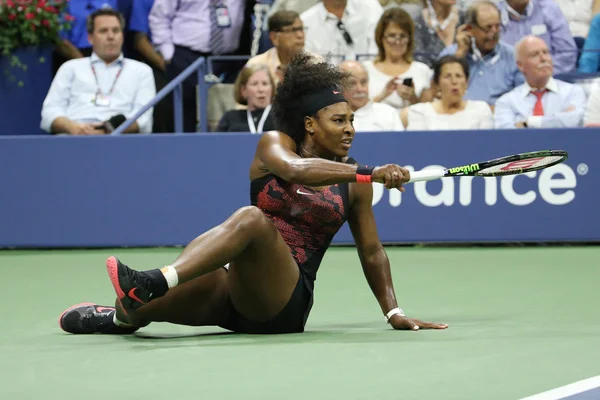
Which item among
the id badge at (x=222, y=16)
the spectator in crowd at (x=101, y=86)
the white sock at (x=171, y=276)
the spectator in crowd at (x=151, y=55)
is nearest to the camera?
the white sock at (x=171, y=276)

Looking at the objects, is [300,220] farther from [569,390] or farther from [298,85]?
[569,390]

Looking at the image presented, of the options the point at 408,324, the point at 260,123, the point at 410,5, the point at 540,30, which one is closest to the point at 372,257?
the point at 408,324

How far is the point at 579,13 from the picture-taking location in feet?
36.2

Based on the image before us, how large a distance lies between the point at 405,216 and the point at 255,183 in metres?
4.30

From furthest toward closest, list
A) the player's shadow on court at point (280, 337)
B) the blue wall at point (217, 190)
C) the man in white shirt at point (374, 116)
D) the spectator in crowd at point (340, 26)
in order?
the spectator in crowd at point (340, 26), the man in white shirt at point (374, 116), the blue wall at point (217, 190), the player's shadow on court at point (280, 337)

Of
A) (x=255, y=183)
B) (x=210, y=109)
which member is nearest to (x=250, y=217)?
(x=255, y=183)

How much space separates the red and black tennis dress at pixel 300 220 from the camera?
4.99m

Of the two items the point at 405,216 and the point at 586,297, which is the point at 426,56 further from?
the point at 586,297

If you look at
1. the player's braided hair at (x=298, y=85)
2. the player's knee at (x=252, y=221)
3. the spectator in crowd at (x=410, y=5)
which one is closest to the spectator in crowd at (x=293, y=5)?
the spectator in crowd at (x=410, y=5)

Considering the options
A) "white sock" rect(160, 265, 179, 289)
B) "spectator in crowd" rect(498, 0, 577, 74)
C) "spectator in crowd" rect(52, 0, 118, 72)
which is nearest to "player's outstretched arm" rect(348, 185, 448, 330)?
"white sock" rect(160, 265, 179, 289)

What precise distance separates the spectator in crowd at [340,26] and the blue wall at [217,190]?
1.54 meters

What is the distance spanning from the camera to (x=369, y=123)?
9.68 meters

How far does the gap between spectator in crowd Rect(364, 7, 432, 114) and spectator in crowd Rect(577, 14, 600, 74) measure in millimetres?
1664

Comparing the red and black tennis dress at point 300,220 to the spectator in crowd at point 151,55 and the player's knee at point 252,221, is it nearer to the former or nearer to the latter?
the player's knee at point 252,221
